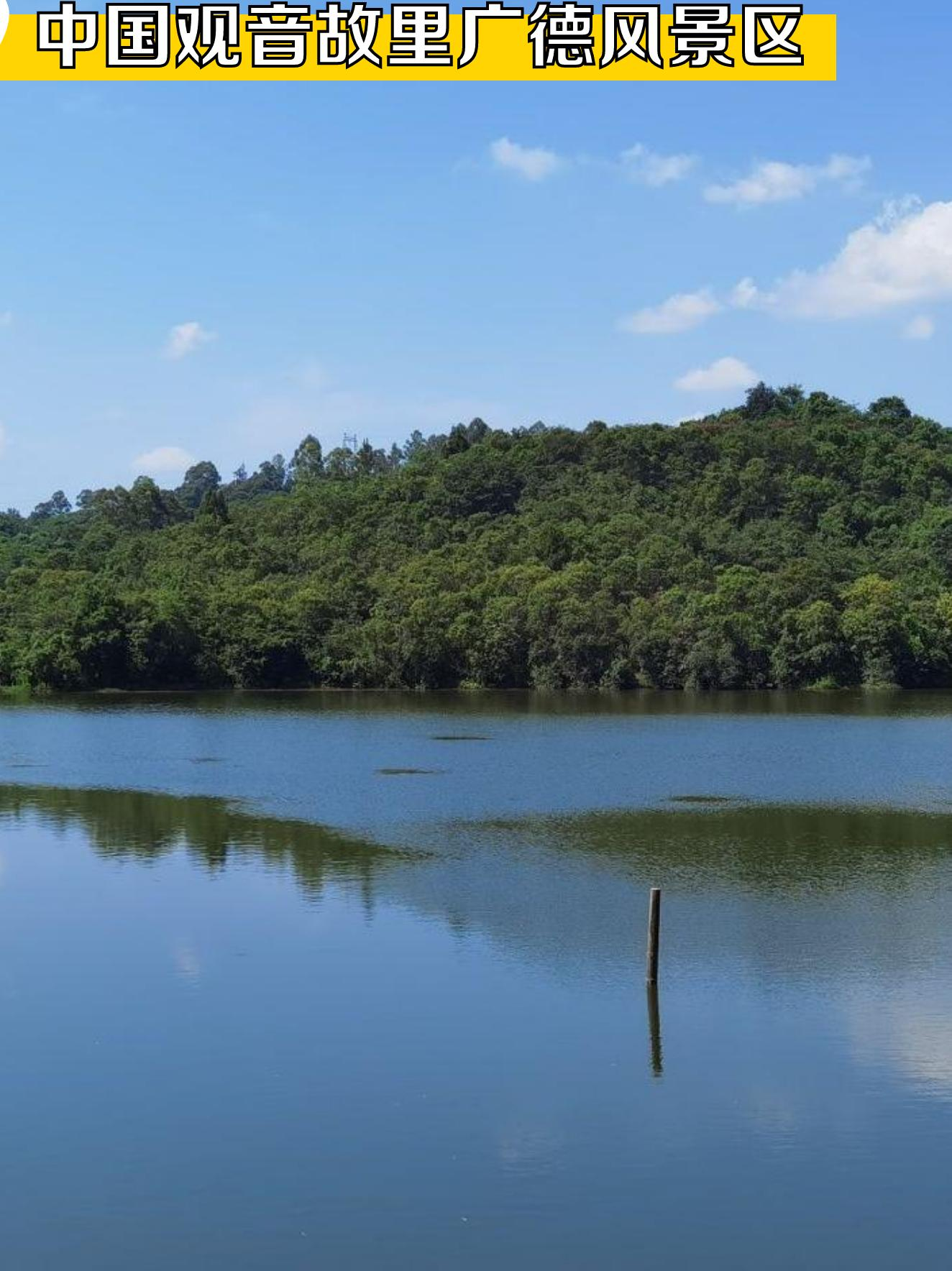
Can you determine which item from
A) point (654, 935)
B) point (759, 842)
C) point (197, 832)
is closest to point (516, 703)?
point (197, 832)

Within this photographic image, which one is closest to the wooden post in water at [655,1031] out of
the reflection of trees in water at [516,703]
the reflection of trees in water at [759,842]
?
the reflection of trees in water at [759,842]

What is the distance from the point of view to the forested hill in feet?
281

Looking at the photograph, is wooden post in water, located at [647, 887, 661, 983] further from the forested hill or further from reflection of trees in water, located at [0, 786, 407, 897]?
the forested hill

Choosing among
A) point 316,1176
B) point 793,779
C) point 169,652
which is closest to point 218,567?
point 169,652

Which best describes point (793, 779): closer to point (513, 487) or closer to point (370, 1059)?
point (370, 1059)

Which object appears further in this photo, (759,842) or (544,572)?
(544,572)

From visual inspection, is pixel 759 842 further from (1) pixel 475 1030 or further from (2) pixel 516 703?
(2) pixel 516 703

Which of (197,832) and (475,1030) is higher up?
(197,832)

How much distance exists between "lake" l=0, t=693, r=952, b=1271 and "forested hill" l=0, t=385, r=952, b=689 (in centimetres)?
4647

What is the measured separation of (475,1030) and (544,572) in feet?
247

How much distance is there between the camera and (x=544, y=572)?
93250 mm

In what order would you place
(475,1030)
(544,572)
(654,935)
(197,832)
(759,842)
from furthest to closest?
(544,572) < (197,832) < (759,842) < (654,935) < (475,1030)

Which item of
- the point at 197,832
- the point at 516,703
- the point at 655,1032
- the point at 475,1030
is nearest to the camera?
the point at 655,1032

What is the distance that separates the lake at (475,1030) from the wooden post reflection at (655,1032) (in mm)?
73
